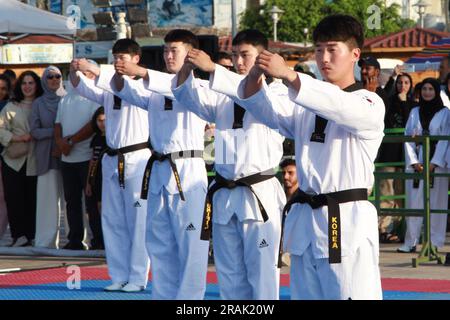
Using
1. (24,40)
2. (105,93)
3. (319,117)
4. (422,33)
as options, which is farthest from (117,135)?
(422,33)

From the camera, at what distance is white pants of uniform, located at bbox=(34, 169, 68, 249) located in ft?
50.4

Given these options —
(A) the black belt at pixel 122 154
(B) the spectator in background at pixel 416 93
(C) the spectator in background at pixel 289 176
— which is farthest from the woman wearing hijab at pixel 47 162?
(B) the spectator in background at pixel 416 93

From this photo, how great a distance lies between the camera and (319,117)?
6.72 m

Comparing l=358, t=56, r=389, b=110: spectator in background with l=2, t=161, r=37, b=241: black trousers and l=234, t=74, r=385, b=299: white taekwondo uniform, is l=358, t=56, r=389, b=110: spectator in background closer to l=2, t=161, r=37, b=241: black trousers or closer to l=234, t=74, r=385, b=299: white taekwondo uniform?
l=2, t=161, r=37, b=241: black trousers

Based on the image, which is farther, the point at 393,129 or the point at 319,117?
the point at 393,129

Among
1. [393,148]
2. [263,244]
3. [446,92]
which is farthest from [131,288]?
[446,92]

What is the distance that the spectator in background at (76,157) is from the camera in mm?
14820

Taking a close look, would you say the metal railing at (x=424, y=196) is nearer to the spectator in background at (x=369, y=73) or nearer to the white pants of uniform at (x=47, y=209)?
the spectator in background at (x=369, y=73)

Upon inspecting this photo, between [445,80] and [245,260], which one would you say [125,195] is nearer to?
[245,260]

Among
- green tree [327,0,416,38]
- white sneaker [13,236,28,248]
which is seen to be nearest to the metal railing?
white sneaker [13,236,28,248]

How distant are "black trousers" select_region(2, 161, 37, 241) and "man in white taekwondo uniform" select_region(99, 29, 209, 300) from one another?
17.9 feet
